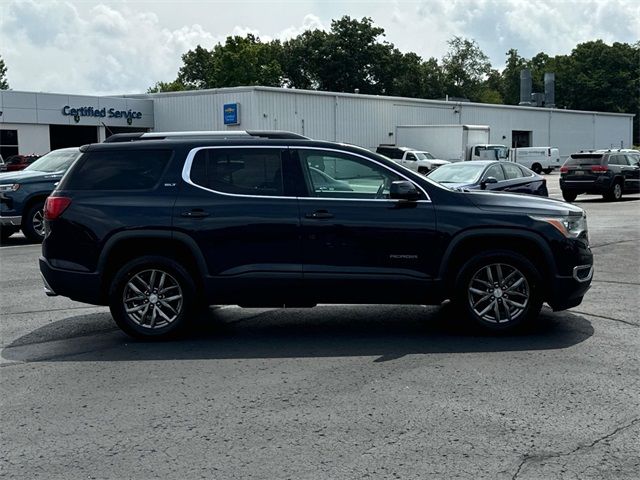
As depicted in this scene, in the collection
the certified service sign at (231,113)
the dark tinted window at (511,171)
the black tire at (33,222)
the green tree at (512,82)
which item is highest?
the green tree at (512,82)

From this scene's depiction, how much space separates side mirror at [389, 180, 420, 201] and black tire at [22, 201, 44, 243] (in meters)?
10.4

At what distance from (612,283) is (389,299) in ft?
14.3

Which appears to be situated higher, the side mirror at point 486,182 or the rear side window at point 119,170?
the rear side window at point 119,170

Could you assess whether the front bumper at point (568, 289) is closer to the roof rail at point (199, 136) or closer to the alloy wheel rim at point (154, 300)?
the roof rail at point (199, 136)

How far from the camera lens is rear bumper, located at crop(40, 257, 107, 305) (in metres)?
7.18

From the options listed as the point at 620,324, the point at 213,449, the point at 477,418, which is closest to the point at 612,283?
the point at 620,324

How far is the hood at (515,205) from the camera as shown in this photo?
285 inches

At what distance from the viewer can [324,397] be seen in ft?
18.1

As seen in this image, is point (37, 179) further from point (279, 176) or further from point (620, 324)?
point (620, 324)

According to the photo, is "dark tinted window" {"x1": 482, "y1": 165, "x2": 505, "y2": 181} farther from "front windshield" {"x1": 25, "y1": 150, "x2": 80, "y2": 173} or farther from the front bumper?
the front bumper

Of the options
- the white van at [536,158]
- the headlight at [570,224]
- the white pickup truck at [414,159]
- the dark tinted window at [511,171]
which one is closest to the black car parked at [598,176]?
the dark tinted window at [511,171]

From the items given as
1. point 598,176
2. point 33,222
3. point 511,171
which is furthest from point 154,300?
point 598,176

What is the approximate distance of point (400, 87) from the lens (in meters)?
92.2

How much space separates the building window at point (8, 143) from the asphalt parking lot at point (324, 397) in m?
33.9
